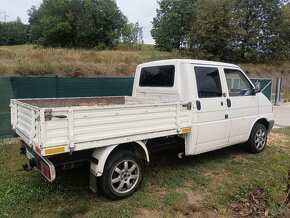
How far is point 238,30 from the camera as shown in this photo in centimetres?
2423

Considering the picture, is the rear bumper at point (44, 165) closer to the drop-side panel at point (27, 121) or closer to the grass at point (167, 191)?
the drop-side panel at point (27, 121)

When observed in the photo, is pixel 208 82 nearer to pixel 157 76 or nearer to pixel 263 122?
pixel 157 76

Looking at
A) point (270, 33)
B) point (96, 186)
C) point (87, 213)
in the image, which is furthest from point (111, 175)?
point (270, 33)

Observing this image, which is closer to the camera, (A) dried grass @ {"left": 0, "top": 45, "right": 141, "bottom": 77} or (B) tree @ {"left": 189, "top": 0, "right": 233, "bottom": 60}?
(A) dried grass @ {"left": 0, "top": 45, "right": 141, "bottom": 77}

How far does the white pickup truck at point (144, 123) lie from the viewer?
3299 mm

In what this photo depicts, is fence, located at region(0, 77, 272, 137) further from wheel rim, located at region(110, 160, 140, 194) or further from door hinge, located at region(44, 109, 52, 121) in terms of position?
door hinge, located at region(44, 109, 52, 121)

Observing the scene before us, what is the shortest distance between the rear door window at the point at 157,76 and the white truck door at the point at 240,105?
1.21 m

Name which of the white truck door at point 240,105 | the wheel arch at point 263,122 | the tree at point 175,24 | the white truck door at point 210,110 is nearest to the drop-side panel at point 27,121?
the white truck door at point 210,110

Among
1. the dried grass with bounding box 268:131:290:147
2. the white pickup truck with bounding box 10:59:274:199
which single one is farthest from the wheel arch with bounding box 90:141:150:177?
the dried grass with bounding box 268:131:290:147

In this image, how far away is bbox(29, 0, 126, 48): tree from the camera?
130 ft

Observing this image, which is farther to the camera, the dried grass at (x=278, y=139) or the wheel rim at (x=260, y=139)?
the dried grass at (x=278, y=139)

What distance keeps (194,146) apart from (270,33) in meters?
26.7

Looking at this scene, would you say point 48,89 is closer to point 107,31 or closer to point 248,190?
point 248,190

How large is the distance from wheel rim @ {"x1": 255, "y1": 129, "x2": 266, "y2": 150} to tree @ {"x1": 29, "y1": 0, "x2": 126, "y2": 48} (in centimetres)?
3231
